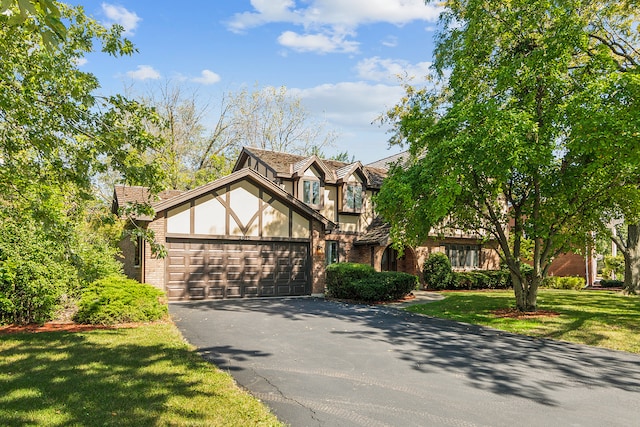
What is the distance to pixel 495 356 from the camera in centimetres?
887

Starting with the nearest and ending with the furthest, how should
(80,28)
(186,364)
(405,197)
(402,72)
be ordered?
(186,364) → (80,28) → (405,197) → (402,72)

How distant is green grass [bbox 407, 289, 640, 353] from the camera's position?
11.0 metres

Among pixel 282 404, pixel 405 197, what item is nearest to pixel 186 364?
pixel 282 404

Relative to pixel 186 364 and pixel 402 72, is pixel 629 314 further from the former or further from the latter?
pixel 402 72

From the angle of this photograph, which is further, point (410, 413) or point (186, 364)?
point (186, 364)

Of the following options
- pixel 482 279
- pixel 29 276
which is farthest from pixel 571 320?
pixel 29 276

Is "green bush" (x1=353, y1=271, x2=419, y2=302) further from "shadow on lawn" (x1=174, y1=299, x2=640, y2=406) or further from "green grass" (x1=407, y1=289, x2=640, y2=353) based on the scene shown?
"shadow on lawn" (x1=174, y1=299, x2=640, y2=406)

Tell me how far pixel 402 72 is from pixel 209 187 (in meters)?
15.0

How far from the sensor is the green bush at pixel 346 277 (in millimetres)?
19328

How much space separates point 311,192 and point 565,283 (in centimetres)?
1855

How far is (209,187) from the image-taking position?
18.9 meters

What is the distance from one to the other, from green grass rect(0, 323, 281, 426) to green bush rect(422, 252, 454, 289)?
62.8ft

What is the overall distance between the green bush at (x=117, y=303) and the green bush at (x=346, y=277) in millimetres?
8881

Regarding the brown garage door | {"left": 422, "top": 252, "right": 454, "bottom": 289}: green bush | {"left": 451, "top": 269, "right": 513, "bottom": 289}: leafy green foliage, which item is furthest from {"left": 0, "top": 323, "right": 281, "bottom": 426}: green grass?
{"left": 451, "top": 269, "right": 513, "bottom": 289}: leafy green foliage
